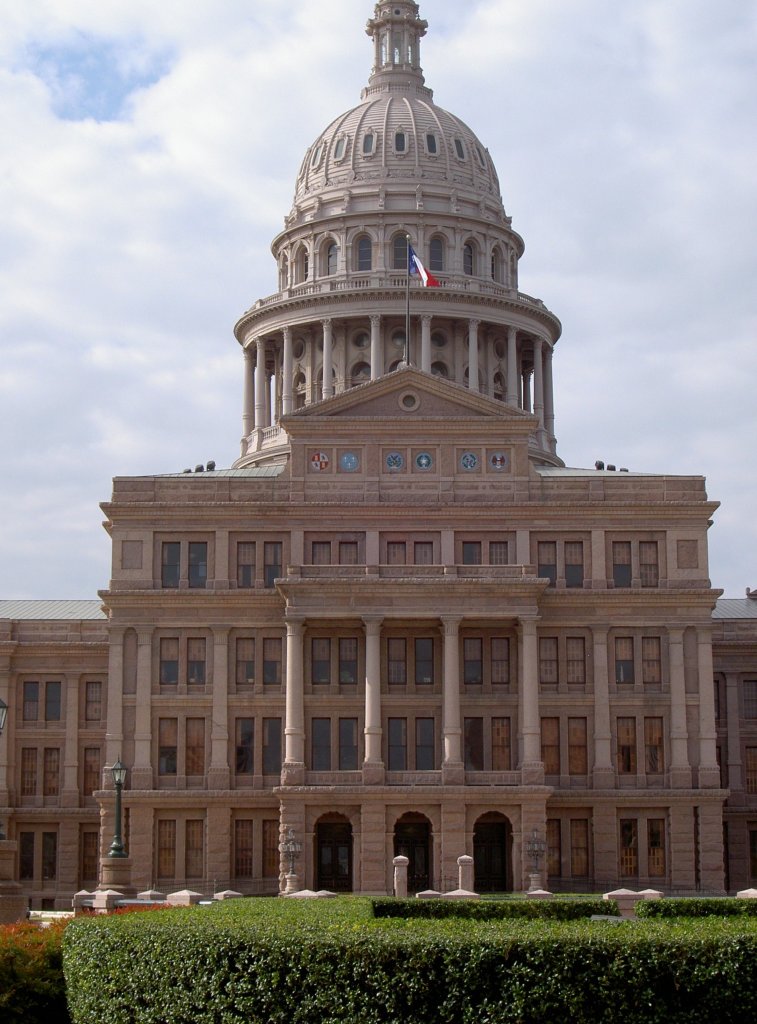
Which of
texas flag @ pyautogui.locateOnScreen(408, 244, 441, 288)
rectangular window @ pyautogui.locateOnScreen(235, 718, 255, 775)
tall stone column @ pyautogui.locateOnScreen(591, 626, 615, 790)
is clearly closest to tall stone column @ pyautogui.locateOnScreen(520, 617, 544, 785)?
tall stone column @ pyautogui.locateOnScreen(591, 626, 615, 790)

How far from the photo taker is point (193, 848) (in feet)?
264

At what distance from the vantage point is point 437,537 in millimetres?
82500

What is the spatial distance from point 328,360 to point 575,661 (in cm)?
3167

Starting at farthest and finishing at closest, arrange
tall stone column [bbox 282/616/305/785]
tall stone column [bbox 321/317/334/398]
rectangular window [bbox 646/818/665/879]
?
tall stone column [bbox 321/317/334/398], rectangular window [bbox 646/818/665/879], tall stone column [bbox 282/616/305/785]

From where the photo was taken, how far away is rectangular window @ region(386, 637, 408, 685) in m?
81.8

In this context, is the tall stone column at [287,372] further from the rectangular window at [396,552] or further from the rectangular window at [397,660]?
the rectangular window at [397,660]

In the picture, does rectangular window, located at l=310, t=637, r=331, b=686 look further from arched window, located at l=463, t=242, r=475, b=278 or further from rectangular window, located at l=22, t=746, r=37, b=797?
arched window, located at l=463, t=242, r=475, b=278

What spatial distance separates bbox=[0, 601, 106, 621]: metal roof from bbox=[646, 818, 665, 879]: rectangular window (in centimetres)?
3096

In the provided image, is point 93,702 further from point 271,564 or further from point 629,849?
point 629,849

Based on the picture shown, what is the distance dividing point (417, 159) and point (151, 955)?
8742cm

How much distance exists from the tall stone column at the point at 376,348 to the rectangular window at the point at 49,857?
32822mm

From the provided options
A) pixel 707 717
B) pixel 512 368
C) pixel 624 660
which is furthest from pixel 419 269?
pixel 707 717

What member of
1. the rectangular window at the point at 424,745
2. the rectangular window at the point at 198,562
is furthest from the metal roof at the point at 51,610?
the rectangular window at the point at 424,745

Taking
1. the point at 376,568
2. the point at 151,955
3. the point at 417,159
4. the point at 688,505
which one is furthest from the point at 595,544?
the point at 151,955
